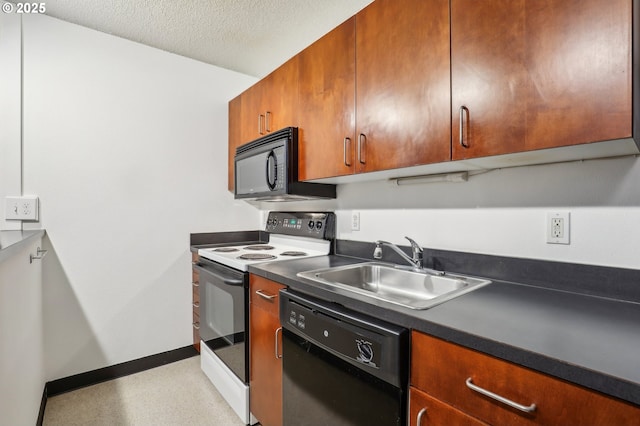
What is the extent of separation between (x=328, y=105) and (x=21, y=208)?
6.26 feet

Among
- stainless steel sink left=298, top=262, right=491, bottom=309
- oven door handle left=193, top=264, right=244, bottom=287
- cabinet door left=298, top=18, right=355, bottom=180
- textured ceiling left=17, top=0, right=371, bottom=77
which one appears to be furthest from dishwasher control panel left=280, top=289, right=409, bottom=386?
textured ceiling left=17, top=0, right=371, bottom=77

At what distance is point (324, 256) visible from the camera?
200 cm

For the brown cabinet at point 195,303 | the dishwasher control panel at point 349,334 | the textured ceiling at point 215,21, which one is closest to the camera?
the dishwasher control panel at point 349,334

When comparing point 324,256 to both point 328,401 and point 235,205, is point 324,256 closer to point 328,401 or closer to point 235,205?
point 328,401

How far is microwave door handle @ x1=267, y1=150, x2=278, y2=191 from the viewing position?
1927 millimetres

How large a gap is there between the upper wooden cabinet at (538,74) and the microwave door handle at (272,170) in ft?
3.58

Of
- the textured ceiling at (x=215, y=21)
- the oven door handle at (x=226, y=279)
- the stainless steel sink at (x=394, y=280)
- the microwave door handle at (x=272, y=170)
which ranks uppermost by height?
the textured ceiling at (x=215, y=21)

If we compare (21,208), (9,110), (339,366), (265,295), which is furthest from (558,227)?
(9,110)

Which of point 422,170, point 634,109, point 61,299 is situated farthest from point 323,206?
point 61,299

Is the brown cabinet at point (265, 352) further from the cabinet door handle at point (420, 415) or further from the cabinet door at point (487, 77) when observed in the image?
the cabinet door at point (487, 77)

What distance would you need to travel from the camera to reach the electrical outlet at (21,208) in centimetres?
189

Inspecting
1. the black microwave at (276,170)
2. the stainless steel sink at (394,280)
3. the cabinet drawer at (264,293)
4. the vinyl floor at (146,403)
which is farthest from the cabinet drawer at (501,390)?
the vinyl floor at (146,403)

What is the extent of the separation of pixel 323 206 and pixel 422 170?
3.03 ft

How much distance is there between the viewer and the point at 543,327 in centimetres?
81
